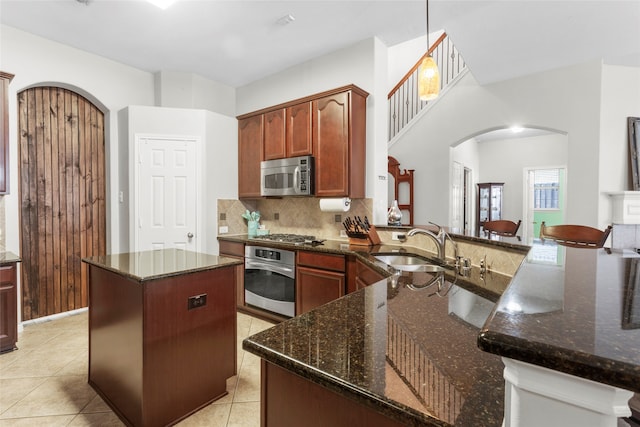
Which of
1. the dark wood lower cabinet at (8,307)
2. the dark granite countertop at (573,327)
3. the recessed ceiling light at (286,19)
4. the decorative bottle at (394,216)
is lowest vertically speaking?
the dark wood lower cabinet at (8,307)

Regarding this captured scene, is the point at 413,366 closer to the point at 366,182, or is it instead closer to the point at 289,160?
the point at 366,182

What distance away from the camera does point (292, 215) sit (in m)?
4.14

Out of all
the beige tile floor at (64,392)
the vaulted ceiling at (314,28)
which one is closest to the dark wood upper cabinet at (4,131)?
the vaulted ceiling at (314,28)

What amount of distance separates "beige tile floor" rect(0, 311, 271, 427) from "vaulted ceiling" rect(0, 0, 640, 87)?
307 centimetres

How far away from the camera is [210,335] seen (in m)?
2.00

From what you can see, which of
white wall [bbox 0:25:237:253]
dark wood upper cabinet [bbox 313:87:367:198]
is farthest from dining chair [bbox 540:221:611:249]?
white wall [bbox 0:25:237:253]

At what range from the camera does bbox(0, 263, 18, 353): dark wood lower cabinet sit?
2637 mm

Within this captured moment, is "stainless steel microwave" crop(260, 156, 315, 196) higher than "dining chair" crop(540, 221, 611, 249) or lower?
higher

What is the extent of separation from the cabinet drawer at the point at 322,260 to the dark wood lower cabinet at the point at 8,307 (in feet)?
8.12

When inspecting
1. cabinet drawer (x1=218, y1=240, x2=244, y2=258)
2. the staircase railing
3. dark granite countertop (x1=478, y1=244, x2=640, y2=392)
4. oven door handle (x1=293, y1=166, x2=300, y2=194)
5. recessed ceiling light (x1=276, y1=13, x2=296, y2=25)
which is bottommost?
cabinet drawer (x1=218, y1=240, x2=244, y2=258)

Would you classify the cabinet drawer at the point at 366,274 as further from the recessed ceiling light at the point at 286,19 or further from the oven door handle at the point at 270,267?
the recessed ceiling light at the point at 286,19

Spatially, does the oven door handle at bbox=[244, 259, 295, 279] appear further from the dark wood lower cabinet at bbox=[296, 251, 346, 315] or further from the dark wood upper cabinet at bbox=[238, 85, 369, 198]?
the dark wood upper cabinet at bbox=[238, 85, 369, 198]

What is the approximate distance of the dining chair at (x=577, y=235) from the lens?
2.07 m

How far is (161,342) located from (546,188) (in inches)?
325
